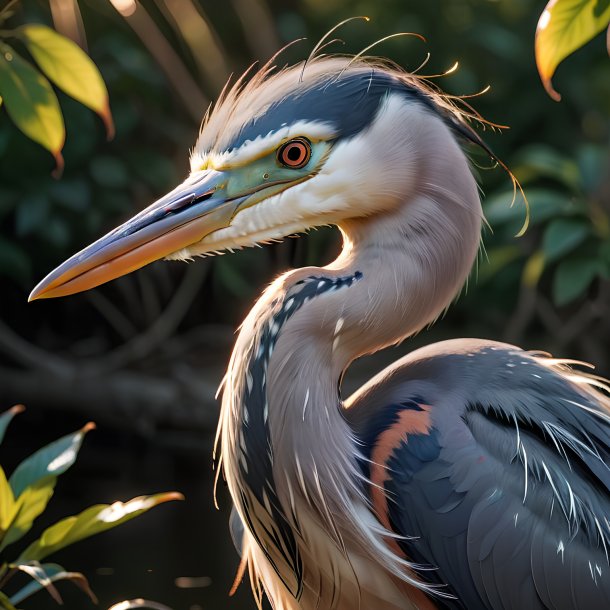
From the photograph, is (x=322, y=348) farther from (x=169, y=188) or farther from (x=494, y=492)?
(x=169, y=188)

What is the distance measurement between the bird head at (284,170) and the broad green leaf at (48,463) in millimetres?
370

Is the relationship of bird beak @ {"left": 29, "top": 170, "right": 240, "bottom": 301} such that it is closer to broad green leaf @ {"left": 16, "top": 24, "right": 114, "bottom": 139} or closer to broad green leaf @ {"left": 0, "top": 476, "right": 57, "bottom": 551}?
broad green leaf @ {"left": 16, "top": 24, "right": 114, "bottom": 139}

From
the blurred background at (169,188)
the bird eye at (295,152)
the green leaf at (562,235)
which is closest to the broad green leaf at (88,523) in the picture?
the bird eye at (295,152)

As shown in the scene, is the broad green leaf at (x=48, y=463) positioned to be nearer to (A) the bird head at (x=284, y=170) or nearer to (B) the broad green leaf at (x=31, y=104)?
(A) the bird head at (x=284, y=170)

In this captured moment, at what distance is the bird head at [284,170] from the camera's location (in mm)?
1687

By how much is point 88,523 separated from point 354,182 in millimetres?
729

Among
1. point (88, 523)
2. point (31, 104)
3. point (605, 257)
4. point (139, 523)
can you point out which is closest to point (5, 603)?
point (88, 523)

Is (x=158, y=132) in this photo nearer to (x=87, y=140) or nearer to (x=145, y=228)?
(x=87, y=140)

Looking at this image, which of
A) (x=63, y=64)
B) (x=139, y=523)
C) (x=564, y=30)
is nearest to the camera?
(x=564, y=30)

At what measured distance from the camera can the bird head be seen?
1.69 meters

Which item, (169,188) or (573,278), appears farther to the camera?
(169,188)

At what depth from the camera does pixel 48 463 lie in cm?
192

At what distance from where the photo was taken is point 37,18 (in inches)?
182

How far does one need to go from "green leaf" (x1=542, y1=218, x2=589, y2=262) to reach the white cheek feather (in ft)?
7.77
